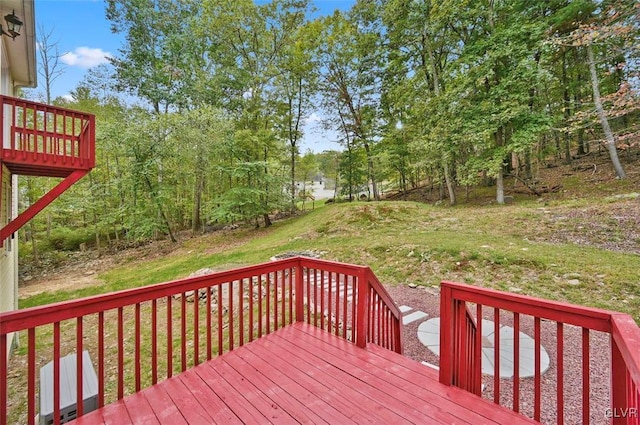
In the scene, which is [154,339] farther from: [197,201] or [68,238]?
[68,238]

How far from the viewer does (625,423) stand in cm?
130

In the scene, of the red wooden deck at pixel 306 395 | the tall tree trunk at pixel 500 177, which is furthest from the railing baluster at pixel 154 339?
the tall tree trunk at pixel 500 177

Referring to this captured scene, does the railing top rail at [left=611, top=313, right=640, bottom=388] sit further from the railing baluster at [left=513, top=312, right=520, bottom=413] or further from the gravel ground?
the gravel ground

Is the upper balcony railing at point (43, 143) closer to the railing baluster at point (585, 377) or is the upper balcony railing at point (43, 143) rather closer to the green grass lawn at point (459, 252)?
the green grass lawn at point (459, 252)

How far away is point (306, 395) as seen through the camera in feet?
6.68

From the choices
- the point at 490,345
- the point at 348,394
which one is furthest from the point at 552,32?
the point at 348,394

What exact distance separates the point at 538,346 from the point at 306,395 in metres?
1.55

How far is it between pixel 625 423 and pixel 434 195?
16032 millimetres

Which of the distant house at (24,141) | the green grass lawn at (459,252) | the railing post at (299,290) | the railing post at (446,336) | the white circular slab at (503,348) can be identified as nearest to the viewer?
the railing post at (446,336)

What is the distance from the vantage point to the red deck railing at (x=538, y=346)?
1.22m

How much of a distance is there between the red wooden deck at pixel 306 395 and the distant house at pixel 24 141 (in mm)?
3727

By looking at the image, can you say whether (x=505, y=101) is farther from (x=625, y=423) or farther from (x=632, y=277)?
(x=625, y=423)

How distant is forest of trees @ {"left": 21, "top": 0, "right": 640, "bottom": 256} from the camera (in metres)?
10.5

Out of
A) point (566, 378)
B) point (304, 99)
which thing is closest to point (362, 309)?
point (566, 378)
